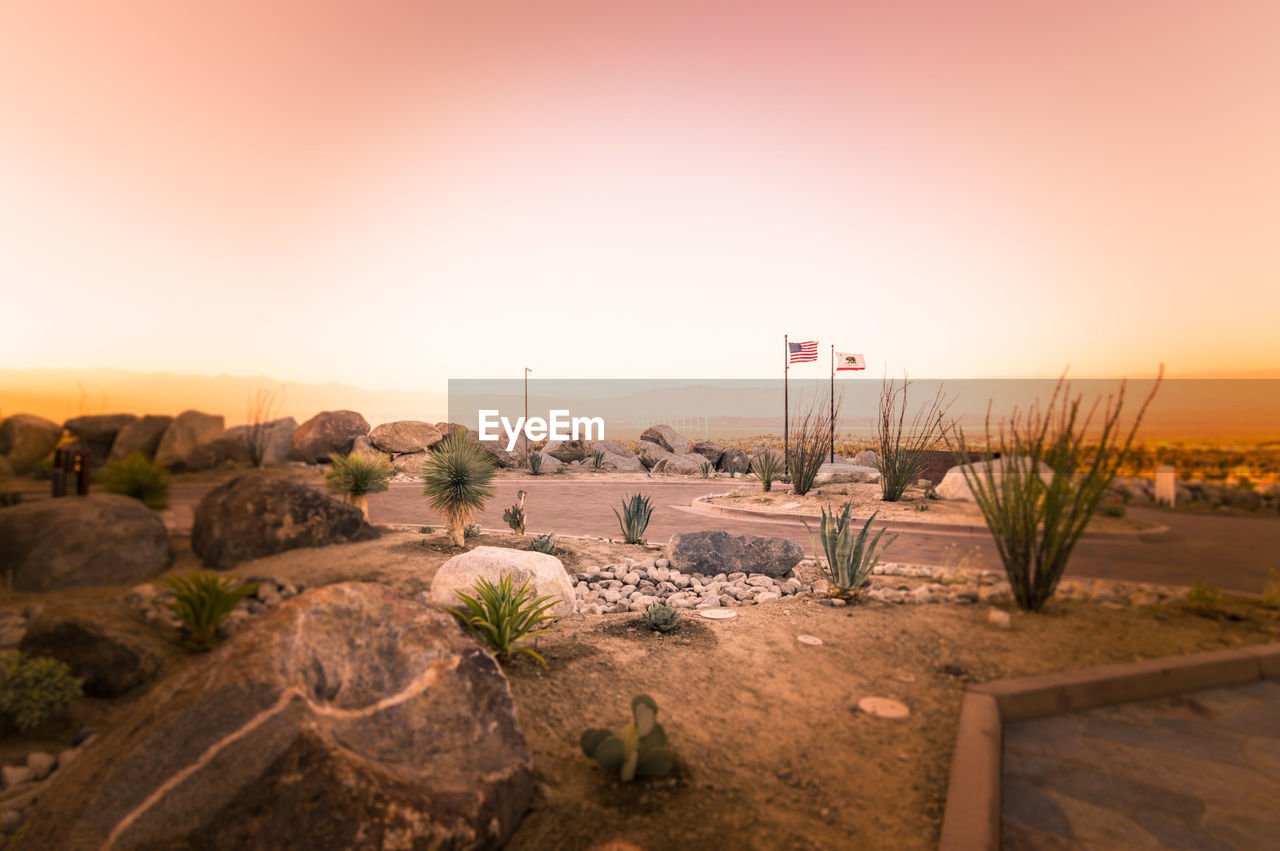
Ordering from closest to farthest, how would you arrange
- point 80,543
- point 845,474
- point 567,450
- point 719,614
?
point 80,543, point 845,474, point 719,614, point 567,450

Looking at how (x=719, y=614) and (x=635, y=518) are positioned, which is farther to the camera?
(x=635, y=518)

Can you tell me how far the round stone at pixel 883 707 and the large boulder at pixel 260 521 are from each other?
2810 mm

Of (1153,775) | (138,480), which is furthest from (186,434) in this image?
(1153,775)

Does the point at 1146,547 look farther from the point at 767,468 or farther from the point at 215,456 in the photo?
the point at 215,456

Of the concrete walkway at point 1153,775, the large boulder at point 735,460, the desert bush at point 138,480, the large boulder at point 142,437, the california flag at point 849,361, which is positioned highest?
the california flag at point 849,361

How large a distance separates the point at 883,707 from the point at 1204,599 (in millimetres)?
1776

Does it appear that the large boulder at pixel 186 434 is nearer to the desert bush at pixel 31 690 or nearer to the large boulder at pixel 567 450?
the desert bush at pixel 31 690

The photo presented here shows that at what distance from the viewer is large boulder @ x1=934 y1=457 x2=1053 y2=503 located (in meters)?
2.91

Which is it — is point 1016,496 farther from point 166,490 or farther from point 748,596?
point 166,490

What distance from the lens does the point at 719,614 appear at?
4109 mm

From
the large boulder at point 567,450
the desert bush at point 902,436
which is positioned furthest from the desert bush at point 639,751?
the large boulder at point 567,450

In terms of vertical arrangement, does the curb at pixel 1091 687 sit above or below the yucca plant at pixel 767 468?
below

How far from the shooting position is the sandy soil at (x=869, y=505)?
10.2 feet

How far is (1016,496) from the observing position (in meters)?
2.95
